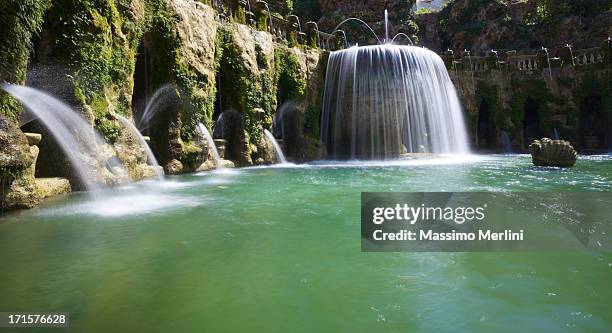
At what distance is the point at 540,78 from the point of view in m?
29.7

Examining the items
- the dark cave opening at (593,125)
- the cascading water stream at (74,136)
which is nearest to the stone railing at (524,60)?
the dark cave opening at (593,125)

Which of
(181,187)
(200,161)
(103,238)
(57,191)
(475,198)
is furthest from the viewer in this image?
(200,161)

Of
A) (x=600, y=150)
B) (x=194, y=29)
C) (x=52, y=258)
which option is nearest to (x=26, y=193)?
(x=52, y=258)

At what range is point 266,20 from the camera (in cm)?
2067

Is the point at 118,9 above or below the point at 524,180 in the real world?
above

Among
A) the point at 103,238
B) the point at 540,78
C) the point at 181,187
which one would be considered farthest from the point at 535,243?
the point at 540,78

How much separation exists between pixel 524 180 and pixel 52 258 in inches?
419

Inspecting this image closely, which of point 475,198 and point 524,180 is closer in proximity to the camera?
point 475,198

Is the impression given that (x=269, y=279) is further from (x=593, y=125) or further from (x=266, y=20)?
(x=593, y=125)

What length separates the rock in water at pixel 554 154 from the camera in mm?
14667

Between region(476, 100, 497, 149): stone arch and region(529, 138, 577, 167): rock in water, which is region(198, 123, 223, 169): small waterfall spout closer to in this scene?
region(529, 138, 577, 167): rock in water

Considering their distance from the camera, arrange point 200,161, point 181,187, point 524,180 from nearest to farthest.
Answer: point 181,187 → point 524,180 → point 200,161

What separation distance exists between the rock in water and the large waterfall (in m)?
7.55

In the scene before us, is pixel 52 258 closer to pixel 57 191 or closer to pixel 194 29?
pixel 57 191
